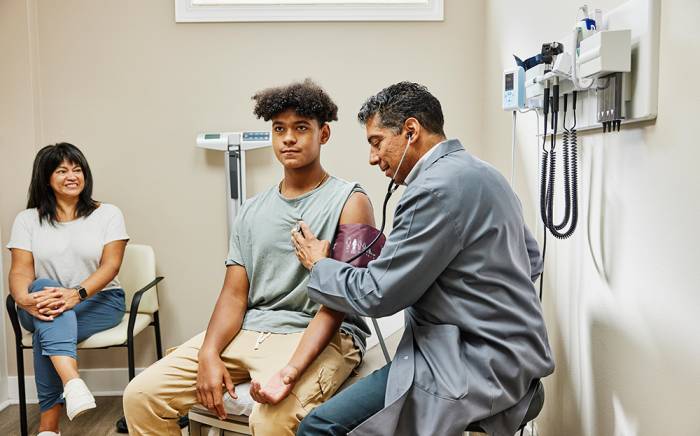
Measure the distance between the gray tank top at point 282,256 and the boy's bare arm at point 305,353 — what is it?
96 millimetres

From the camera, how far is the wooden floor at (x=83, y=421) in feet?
9.08

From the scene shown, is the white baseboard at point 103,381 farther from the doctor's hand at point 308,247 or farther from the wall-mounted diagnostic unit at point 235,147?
the doctor's hand at point 308,247

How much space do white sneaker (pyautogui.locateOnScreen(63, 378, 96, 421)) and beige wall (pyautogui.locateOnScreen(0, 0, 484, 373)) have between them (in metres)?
0.92

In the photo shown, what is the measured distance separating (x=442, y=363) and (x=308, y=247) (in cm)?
52

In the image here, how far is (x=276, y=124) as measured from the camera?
197 cm

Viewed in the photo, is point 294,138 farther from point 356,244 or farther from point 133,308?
point 133,308

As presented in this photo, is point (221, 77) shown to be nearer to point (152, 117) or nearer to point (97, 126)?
point (152, 117)

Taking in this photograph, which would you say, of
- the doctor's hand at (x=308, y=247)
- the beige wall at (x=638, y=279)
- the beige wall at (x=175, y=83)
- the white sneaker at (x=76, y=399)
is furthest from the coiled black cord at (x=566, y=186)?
the white sneaker at (x=76, y=399)

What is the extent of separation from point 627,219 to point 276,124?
3.38ft

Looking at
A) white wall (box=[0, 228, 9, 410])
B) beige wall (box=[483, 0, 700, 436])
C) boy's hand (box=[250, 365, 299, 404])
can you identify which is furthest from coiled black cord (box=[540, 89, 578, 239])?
white wall (box=[0, 228, 9, 410])

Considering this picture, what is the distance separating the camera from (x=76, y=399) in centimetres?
236

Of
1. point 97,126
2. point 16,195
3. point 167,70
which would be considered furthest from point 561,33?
point 16,195

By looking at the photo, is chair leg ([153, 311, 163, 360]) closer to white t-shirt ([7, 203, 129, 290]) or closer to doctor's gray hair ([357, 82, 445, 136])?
white t-shirt ([7, 203, 129, 290])

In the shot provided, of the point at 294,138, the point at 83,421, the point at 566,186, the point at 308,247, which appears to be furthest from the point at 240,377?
the point at 83,421
